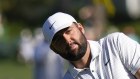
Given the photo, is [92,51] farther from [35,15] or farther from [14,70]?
[35,15]

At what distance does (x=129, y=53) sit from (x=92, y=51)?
1.07 feet

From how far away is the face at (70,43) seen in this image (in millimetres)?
6314

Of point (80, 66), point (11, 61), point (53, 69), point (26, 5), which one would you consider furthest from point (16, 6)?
point (80, 66)

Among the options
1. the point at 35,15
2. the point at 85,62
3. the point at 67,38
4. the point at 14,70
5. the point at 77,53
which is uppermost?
the point at 67,38

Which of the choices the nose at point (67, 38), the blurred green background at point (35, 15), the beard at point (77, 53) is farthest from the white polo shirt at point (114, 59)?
the blurred green background at point (35, 15)

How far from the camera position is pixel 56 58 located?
44.7 ft

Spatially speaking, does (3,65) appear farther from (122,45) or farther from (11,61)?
(122,45)

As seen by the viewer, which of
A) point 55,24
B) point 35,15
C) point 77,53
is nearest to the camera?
point 77,53

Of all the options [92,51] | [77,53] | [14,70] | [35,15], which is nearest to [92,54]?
[92,51]

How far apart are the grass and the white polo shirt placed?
17.8m

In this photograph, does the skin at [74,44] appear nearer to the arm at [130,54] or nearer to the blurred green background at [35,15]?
the arm at [130,54]

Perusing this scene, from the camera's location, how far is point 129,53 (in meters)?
6.32

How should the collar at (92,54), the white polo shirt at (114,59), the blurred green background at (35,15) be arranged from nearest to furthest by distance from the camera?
Answer: the white polo shirt at (114,59)
the collar at (92,54)
the blurred green background at (35,15)

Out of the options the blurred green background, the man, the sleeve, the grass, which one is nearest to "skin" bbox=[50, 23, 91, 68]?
the man
